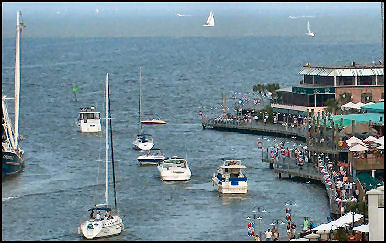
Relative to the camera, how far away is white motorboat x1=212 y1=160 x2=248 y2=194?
8469cm

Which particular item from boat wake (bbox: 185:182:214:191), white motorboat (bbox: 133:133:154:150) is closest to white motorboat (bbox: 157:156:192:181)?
boat wake (bbox: 185:182:214:191)

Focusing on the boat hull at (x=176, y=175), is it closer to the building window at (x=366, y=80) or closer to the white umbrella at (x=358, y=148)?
the white umbrella at (x=358, y=148)

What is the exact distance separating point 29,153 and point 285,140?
20.1m

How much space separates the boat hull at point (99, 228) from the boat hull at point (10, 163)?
71.7 feet

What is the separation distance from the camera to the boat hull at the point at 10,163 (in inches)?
3681

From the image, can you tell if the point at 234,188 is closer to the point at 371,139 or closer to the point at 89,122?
the point at 371,139

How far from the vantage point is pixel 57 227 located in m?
75.4

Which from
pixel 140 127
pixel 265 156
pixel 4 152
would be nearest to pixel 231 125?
pixel 140 127

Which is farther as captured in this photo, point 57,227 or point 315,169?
point 315,169

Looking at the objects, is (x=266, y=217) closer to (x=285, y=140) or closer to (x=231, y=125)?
(x=285, y=140)

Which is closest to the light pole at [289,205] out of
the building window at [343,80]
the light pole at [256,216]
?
the light pole at [256,216]

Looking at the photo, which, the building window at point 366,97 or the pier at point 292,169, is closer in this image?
the pier at point 292,169

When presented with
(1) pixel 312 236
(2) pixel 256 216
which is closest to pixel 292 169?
(2) pixel 256 216

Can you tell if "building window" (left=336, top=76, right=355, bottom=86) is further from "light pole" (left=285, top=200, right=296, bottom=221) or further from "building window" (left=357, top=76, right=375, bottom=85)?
"light pole" (left=285, top=200, right=296, bottom=221)
